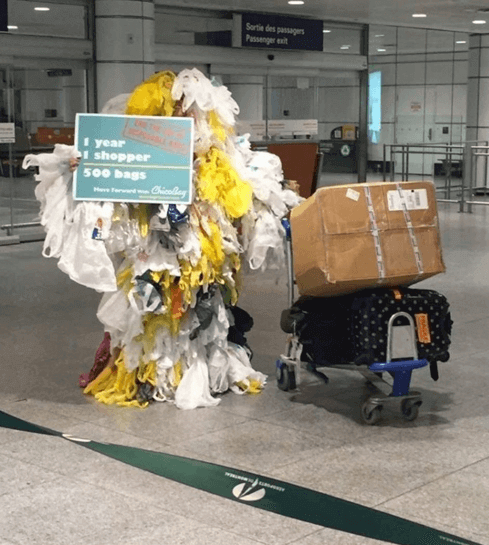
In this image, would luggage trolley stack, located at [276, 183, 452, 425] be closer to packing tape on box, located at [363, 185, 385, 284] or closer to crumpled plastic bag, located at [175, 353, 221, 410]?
packing tape on box, located at [363, 185, 385, 284]

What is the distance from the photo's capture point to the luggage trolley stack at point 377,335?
5.30 m

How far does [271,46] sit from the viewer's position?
16.6m

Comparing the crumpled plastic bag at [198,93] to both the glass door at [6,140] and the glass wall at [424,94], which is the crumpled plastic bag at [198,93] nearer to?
the glass door at [6,140]

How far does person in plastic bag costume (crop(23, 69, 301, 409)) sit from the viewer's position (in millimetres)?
5578

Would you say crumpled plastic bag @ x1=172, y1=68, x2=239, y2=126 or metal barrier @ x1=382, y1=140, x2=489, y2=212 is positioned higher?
crumpled plastic bag @ x1=172, y1=68, x2=239, y2=126

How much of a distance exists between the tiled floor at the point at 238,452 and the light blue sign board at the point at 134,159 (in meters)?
1.19

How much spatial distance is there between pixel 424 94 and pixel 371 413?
667 inches

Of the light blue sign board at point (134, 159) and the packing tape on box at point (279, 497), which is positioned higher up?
the light blue sign board at point (134, 159)

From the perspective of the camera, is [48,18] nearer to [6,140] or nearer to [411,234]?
[6,140]

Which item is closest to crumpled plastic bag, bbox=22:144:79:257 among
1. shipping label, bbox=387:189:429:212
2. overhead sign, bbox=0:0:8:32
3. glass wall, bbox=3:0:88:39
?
shipping label, bbox=387:189:429:212

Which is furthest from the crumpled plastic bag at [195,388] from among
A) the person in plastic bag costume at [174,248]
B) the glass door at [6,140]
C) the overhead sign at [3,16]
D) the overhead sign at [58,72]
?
the overhead sign at [58,72]

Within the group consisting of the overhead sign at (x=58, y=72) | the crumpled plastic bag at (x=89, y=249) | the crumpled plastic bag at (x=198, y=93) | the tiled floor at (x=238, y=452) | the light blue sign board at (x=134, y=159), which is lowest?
the tiled floor at (x=238, y=452)

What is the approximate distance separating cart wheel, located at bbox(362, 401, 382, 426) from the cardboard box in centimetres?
63

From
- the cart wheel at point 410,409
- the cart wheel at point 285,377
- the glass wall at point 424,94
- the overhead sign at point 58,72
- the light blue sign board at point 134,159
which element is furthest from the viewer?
the glass wall at point 424,94
